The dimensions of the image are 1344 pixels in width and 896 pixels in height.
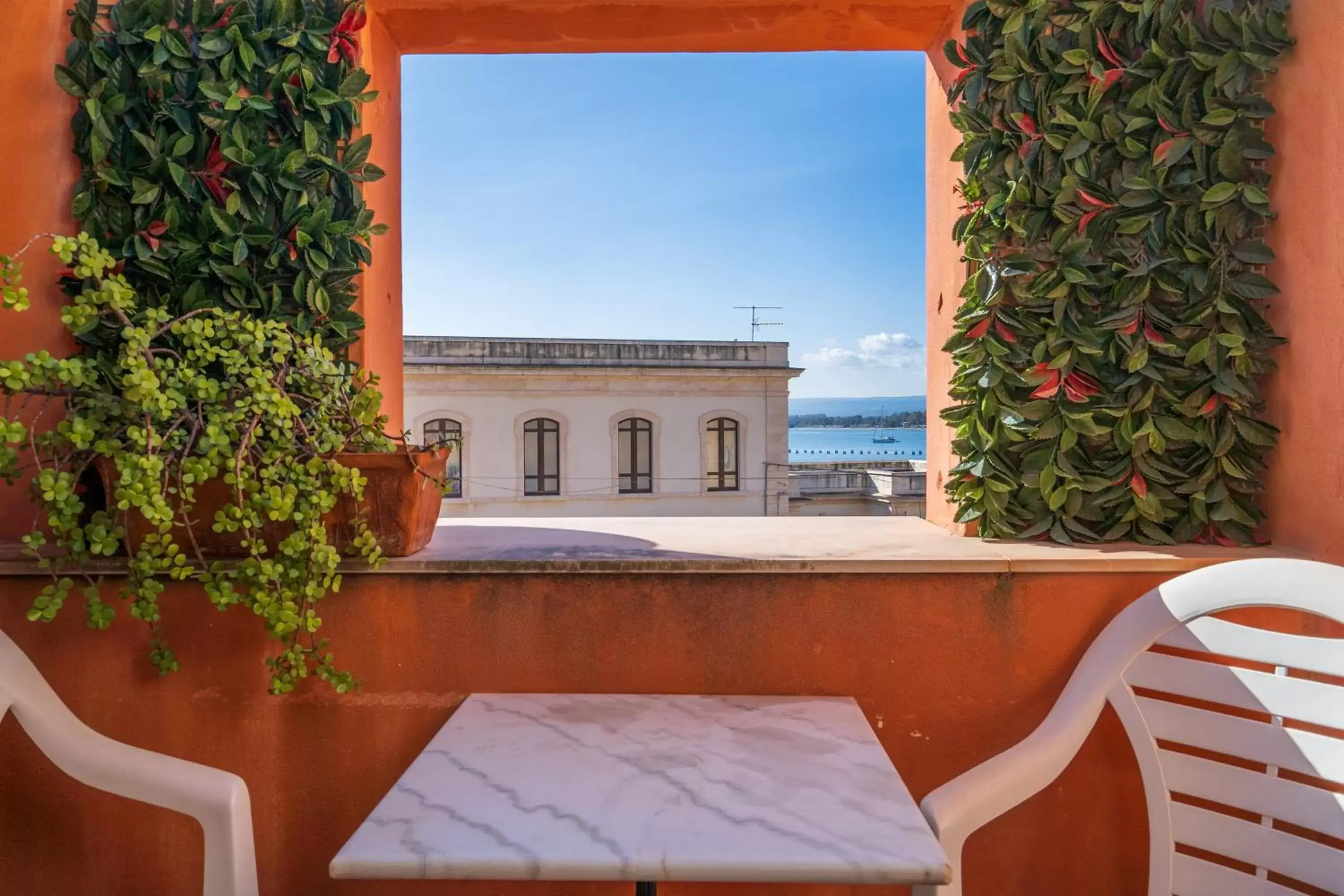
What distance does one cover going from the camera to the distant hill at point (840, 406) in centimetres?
1505

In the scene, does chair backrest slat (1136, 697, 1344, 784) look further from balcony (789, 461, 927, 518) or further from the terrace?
balcony (789, 461, 927, 518)

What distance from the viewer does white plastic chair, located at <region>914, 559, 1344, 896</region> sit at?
99 cm

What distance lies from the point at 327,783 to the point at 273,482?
1.92 ft

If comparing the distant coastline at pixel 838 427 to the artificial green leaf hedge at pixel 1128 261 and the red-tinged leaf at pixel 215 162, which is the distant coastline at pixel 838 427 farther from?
the red-tinged leaf at pixel 215 162

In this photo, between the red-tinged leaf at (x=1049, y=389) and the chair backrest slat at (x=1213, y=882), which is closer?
the chair backrest slat at (x=1213, y=882)

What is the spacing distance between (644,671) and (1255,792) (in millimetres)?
925

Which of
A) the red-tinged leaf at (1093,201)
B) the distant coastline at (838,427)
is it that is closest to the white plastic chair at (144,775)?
the red-tinged leaf at (1093,201)

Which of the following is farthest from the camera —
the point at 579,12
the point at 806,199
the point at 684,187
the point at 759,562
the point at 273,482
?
the point at 806,199

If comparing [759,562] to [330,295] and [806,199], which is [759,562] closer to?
[330,295]

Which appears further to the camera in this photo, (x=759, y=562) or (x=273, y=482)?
(x=759, y=562)

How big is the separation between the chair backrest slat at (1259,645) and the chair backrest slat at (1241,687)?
0.07ft

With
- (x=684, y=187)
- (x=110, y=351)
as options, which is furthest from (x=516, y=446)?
(x=110, y=351)

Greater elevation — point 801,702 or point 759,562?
point 759,562

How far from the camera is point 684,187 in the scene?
614 inches
